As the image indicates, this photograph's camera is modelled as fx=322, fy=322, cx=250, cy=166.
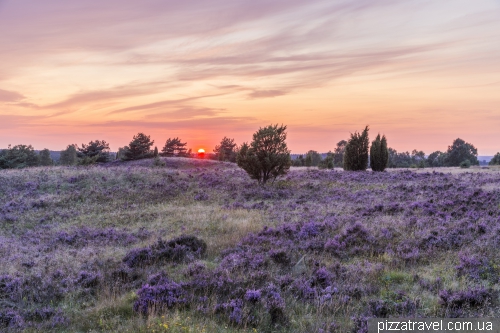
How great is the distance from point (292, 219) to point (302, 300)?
27.2 feet

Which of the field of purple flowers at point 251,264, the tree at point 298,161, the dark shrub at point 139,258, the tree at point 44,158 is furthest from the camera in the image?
the tree at point 298,161

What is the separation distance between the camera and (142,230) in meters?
15.1

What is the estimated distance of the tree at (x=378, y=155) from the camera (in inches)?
1751

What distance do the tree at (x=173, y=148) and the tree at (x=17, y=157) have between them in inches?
1076

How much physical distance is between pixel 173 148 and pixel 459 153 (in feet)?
258

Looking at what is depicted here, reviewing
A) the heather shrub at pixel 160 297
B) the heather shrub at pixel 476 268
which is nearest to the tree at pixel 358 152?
the heather shrub at pixel 476 268

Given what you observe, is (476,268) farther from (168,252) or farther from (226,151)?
(226,151)

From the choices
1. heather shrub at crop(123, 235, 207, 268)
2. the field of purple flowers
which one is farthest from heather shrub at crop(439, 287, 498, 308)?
heather shrub at crop(123, 235, 207, 268)

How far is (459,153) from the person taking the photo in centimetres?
9025

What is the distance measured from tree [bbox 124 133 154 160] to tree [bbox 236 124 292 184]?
37303 mm

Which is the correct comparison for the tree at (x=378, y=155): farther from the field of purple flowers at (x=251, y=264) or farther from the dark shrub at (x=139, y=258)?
the dark shrub at (x=139, y=258)

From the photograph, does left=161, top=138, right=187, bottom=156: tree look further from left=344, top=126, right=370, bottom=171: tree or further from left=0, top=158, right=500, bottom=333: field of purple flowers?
left=0, top=158, right=500, bottom=333: field of purple flowers

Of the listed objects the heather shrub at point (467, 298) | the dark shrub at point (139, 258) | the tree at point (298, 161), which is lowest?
the dark shrub at point (139, 258)

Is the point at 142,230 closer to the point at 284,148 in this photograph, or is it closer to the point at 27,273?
the point at 27,273
